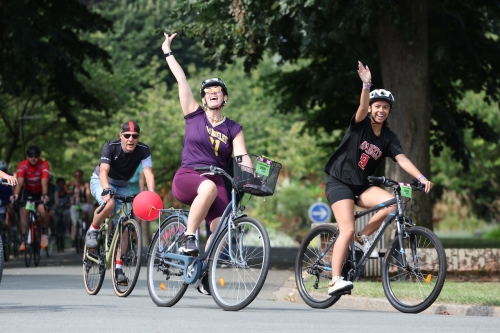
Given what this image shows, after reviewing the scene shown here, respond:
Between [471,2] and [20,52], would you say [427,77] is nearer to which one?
[471,2]

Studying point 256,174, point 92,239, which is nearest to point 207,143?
point 256,174

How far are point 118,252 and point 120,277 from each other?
0.24 meters

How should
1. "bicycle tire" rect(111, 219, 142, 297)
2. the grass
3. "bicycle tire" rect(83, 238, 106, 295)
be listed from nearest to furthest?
the grass
"bicycle tire" rect(111, 219, 142, 297)
"bicycle tire" rect(83, 238, 106, 295)

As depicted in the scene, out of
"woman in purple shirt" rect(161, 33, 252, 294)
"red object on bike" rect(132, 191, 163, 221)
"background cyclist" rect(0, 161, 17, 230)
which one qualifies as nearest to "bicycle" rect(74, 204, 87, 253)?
"background cyclist" rect(0, 161, 17, 230)

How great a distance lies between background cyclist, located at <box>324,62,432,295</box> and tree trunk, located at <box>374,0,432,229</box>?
813 centimetres

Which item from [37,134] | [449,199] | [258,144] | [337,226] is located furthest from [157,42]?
[337,226]

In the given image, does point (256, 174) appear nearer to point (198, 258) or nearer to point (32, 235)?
point (198, 258)

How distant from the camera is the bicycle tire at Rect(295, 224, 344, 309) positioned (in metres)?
10.3

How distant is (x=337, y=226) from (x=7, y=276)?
6.66 meters

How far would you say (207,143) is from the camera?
389 inches

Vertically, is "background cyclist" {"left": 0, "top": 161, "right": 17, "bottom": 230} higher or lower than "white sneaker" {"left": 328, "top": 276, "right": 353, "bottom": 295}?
higher

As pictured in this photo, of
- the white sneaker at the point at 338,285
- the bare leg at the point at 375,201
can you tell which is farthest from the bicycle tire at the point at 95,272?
the bare leg at the point at 375,201

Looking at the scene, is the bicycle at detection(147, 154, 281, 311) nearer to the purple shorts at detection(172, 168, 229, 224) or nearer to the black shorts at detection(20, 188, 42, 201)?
the purple shorts at detection(172, 168, 229, 224)

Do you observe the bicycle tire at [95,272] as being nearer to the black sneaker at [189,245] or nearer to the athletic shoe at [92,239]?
the athletic shoe at [92,239]
